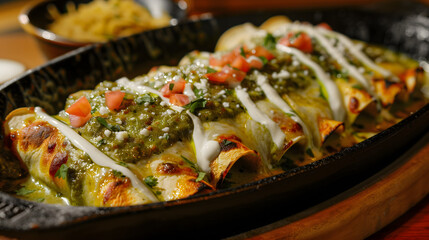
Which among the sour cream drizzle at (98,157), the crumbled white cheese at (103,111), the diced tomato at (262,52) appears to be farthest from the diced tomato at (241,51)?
the sour cream drizzle at (98,157)

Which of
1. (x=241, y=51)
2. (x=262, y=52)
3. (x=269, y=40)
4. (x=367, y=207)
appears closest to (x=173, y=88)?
(x=241, y=51)

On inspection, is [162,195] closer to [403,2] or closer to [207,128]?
[207,128]

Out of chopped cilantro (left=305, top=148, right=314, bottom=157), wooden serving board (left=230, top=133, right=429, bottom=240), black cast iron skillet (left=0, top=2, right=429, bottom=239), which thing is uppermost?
black cast iron skillet (left=0, top=2, right=429, bottom=239)

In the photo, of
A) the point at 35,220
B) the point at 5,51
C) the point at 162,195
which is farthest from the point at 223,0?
the point at 35,220

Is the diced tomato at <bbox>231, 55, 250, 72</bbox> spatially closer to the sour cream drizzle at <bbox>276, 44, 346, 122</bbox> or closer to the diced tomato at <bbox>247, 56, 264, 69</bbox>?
the diced tomato at <bbox>247, 56, 264, 69</bbox>

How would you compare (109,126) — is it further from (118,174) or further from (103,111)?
(118,174)

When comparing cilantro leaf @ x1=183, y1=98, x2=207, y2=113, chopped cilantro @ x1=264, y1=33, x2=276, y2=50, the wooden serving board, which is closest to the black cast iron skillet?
the wooden serving board
